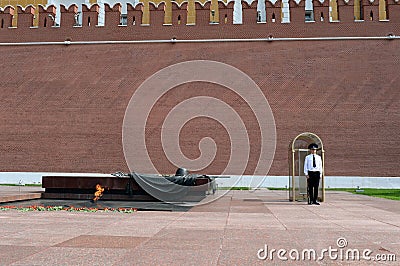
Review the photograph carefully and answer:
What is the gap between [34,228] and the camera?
4.59 meters

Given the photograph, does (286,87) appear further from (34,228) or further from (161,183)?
(34,228)

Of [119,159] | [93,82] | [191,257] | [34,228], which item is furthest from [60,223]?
[93,82]

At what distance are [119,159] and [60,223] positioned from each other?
32.5 feet

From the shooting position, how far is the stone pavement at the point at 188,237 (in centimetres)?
314

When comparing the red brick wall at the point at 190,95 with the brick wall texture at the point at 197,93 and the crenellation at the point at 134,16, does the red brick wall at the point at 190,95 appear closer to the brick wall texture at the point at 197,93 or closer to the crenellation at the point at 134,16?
the brick wall texture at the point at 197,93

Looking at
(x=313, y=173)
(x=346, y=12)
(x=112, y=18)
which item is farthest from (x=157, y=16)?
(x=313, y=173)

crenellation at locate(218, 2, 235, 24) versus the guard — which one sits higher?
crenellation at locate(218, 2, 235, 24)

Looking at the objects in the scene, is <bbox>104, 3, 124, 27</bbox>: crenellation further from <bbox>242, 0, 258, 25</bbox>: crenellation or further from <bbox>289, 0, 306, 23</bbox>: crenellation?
<bbox>289, 0, 306, 23</bbox>: crenellation

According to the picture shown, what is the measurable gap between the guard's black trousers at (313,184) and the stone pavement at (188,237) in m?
1.94

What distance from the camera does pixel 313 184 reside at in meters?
8.21

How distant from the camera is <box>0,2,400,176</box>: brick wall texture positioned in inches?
563

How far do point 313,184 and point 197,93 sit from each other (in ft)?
25.2

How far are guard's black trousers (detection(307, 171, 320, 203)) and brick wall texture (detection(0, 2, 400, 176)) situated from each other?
609 centimetres

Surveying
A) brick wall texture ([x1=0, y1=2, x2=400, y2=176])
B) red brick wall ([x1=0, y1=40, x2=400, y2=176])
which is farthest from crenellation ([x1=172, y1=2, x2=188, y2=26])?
red brick wall ([x1=0, y1=40, x2=400, y2=176])
